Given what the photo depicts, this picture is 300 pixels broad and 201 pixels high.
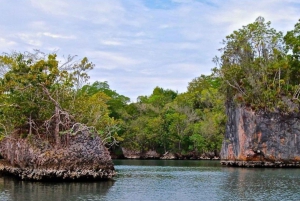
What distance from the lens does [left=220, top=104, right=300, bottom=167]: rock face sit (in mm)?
47875

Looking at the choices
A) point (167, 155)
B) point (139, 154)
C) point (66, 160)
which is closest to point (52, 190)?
point (66, 160)

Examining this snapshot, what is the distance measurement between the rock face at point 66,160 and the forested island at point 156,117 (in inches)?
2.7

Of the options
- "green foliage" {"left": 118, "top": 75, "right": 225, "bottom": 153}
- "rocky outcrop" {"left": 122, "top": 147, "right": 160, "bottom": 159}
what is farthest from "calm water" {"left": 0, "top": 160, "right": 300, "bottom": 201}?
"rocky outcrop" {"left": 122, "top": 147, "right": 160, "bottom": 159}

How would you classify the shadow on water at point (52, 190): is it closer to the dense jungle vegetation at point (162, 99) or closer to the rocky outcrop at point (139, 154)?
Result: the dense jungle vegetation at point (162, 99)

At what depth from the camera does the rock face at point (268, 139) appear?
4788 cm

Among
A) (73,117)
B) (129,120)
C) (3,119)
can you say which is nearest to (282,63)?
(73,117)

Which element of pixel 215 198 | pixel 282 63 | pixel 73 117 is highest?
pixel 282 63

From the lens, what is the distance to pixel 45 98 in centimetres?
3525

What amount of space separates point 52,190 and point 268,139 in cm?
2859

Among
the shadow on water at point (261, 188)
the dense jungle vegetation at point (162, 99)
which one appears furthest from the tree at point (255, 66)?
the shadow on water at point (261, 188)

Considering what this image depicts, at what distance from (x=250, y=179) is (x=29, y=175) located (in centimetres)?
1618

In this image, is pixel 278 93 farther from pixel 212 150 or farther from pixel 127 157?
pixel 127 157

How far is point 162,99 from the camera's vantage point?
3474 inches

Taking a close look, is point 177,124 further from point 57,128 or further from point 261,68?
point 57,128
